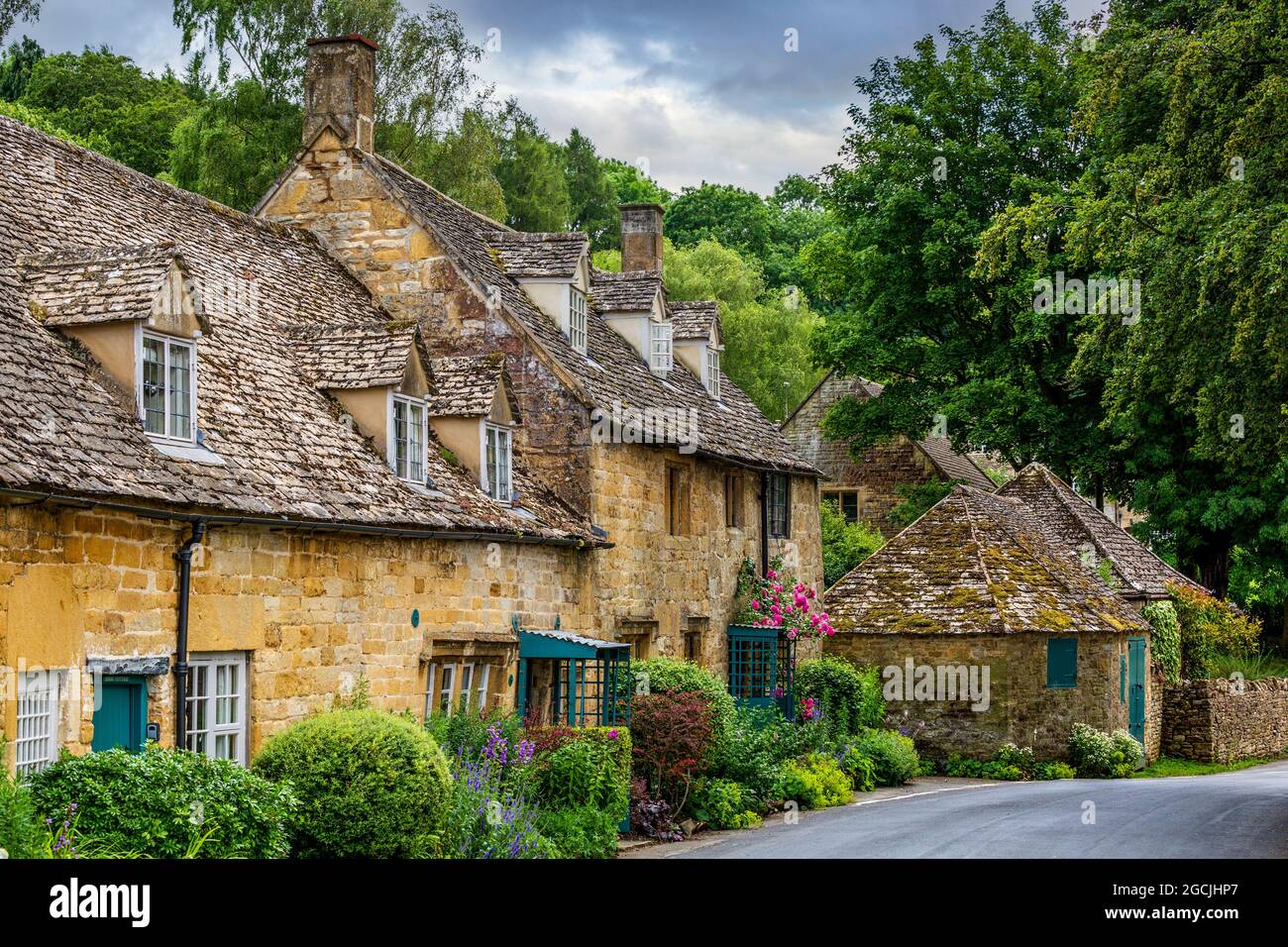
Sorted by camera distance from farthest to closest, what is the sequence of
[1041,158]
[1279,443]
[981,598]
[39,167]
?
[1041,158]
[981,598]
[1279,443]
[39,167]

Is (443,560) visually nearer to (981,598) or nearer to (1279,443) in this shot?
(1279,443)

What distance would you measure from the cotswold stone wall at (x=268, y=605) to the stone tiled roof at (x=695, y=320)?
400 inches

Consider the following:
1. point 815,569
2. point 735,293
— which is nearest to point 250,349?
point 815,569

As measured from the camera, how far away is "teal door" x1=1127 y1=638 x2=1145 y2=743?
32.9m

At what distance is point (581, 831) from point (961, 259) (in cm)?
2522

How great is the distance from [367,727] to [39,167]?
8319mm

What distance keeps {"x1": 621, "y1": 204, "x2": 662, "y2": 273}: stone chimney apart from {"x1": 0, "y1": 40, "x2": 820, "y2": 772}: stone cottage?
3.64m

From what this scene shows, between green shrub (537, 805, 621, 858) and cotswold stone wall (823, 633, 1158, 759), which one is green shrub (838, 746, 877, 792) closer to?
cotswold stone wall (823, 633, 1158, 759)

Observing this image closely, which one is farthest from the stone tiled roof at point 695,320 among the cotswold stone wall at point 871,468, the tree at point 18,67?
the tree at point 18,67

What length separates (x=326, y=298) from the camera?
21.8 meters

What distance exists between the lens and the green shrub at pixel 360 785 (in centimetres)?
1341

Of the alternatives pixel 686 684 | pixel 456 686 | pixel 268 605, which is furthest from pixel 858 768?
pixel 268 605

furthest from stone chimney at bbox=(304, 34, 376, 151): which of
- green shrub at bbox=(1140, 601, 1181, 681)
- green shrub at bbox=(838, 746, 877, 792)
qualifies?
green shrub at bbox=(1140, 601, 1181, 681)

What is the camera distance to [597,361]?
83.1 feet
